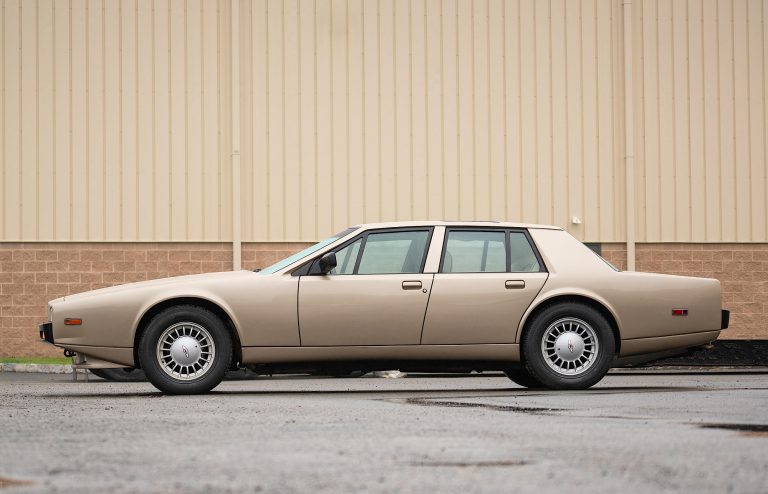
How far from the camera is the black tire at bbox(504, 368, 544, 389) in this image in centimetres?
1048

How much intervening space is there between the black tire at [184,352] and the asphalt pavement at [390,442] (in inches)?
8.6

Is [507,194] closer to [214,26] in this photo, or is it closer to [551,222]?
[551,222]

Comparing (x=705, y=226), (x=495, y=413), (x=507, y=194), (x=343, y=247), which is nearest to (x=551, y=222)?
(x=507, y=194)

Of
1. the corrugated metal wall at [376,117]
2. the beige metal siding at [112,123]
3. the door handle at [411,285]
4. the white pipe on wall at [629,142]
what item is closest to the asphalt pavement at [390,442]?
the door handle at [411,285]

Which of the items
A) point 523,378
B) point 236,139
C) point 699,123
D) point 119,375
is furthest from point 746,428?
point 699,123

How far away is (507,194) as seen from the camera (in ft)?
67.5

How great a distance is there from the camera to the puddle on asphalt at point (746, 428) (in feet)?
22.2

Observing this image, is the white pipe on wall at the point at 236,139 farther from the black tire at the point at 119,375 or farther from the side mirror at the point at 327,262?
the side mirror at the point at 327,262

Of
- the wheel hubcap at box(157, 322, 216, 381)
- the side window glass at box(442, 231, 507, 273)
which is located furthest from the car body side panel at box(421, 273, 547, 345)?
the wheel hubcap at box(157, 322, 216, 381)

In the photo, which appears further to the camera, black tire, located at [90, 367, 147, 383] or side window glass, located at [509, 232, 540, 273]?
black tire, located at [90, 367, 147, 383]

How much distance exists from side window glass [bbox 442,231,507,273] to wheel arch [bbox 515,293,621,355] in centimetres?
44

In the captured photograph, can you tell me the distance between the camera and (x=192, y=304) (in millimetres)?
10094

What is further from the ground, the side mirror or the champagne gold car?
the side mirror

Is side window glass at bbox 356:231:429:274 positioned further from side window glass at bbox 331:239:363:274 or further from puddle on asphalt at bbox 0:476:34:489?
puddle on asphalt at bbox 0:476:34:489
